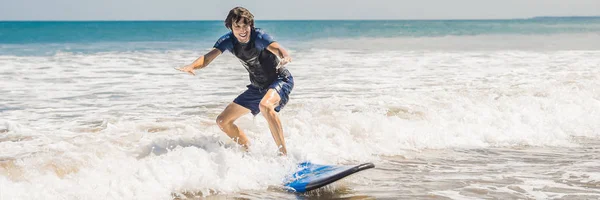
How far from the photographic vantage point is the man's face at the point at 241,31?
6.35 m

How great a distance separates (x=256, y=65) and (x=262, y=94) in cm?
37

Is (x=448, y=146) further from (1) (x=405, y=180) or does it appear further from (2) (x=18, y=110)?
(2) (x=18, y=110)

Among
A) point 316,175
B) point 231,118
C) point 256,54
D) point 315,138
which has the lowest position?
point 315,138

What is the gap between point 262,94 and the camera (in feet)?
23.2

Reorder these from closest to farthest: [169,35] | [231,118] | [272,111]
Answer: [272,111] → [231,118] → [169,35]

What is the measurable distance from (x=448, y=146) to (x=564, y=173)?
7.02 feet

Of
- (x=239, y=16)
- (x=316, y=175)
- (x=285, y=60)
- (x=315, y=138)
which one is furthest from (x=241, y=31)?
(x=315, y=138)

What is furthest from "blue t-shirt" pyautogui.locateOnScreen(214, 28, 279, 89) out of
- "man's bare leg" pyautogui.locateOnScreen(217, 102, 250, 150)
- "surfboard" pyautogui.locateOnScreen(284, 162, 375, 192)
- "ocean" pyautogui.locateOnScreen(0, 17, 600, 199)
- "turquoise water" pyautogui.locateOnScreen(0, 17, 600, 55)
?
"turquoise water" pyautogui.locateOnScreen(0, 17, 600, 55)

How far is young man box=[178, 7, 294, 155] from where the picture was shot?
6420mm

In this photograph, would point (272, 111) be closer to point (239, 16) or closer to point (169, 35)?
point (239, 16)

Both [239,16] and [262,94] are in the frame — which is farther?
[262,94]

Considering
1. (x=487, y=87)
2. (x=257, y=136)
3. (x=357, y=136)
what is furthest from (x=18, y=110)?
(x=487, y=87)

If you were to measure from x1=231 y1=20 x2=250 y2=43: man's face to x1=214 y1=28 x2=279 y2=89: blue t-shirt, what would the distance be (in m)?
0.08

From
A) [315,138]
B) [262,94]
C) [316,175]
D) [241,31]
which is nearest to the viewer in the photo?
[241,31]
